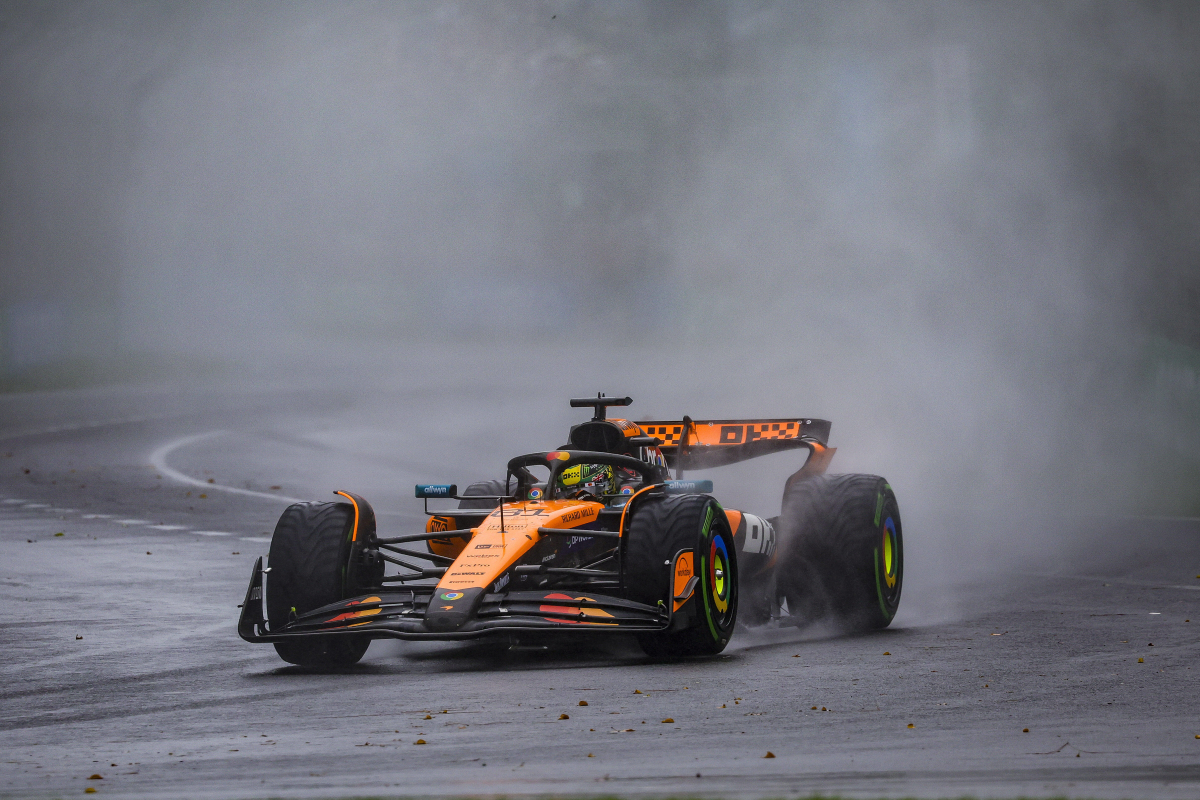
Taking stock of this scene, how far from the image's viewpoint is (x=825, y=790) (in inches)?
196

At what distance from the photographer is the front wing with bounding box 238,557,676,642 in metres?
8.38

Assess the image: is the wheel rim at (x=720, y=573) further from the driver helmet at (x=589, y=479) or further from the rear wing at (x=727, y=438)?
the rear wing at (x=727, y=438)

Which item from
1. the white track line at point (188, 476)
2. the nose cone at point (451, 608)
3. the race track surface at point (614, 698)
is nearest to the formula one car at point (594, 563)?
the nose cone at point (451, 608)

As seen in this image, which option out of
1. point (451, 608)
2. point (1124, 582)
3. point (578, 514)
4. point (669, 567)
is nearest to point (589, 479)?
point (578, 514)

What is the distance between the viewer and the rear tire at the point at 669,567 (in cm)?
877

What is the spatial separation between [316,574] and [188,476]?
57.9 ft

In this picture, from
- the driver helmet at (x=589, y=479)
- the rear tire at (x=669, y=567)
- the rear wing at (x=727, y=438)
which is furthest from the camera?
the rear wing at (x=727, y=438)

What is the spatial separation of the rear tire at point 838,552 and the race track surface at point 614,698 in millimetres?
241

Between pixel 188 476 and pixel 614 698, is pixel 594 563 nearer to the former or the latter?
pixel 614 698

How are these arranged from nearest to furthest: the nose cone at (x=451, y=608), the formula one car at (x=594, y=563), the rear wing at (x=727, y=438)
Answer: the nose cone at (x=451, y=608)
the formula one car at (x=594, y=563)
the rear wing at (x=727, y=438)

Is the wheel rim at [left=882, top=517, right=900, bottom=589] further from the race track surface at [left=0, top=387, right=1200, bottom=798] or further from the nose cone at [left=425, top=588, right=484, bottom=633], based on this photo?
the nose cone at [left=425, top=588, right=484, bottom=633]

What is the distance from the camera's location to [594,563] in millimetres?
9711

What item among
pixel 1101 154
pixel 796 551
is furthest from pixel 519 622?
pixel 1101 154

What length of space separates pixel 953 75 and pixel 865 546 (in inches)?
905
